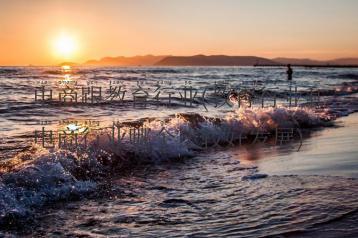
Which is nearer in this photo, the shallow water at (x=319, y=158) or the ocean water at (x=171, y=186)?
Answer: the ocean water at (x=171, y=186)

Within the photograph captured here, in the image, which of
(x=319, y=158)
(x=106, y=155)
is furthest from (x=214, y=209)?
(x=106, y=155)

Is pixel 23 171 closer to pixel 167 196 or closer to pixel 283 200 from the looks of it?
pixel 167 196

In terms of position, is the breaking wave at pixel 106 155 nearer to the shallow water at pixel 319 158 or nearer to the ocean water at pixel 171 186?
the ocean water at pixel 171 186

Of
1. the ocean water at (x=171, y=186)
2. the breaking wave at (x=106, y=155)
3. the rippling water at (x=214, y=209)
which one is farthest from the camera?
the breaking wave at (x=106, y=155)

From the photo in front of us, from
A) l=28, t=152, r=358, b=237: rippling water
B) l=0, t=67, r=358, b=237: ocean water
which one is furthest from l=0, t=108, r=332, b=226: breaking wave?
l=28, t=152, r=358, b=237: rippling water

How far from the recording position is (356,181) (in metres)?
6.54

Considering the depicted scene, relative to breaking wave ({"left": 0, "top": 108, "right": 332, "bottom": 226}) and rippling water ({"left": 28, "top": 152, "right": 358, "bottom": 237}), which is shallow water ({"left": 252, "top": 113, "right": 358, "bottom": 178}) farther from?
breaking wave ({"left": 0, "top": 108, "right": 332, "bottom": 226})

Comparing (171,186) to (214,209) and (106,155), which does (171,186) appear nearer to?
(214,209)

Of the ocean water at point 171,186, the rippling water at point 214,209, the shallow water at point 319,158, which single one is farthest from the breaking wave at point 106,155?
the shallow water at point 319,158

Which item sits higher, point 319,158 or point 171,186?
point 319,158

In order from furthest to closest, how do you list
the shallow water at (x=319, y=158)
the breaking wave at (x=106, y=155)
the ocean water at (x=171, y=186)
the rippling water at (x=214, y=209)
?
1. the shallow water at (x=319, y=158)
2. the breaking wave at (x=106, y=155)
3. the ocean water at (x=171, y=186)
4. the rippling water at (x=214, y=209)

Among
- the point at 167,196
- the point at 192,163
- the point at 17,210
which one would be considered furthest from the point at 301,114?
the point at 17,210

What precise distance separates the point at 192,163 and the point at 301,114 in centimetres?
832

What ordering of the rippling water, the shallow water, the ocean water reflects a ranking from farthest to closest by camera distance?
the shallow water < the ocean water < the rippling water
